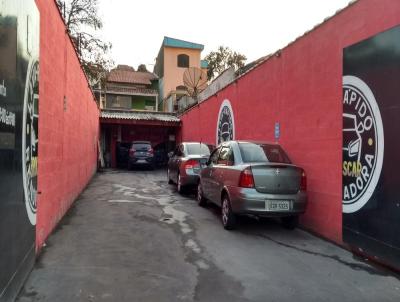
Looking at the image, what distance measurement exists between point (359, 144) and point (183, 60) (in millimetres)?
37006

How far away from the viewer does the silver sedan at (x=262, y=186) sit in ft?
21.7

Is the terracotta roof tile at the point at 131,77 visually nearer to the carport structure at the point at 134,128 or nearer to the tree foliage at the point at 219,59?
the tree foliage at the point at 219,59

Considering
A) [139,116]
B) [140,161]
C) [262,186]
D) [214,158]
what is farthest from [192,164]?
[139,116]

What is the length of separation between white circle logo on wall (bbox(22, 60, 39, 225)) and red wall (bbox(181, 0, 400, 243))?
452 centimetres

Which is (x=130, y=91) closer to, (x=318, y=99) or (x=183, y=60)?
(x=183, y=60)

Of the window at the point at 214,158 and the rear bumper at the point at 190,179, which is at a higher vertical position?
the window at the point at 214,158

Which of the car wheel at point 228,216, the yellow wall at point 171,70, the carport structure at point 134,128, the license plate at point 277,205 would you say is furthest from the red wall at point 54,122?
the yellow wall at point 171,70

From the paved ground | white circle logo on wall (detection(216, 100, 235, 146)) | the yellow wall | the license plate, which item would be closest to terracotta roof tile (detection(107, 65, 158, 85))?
the yellow wall

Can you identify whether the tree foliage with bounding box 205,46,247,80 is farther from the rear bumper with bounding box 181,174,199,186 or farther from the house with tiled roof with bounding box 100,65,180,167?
the rear bumper with bounding box 181,174,199,186

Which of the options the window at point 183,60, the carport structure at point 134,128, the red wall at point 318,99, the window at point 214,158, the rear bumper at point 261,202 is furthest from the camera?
the window at point 183,60

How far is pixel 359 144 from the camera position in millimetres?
5820

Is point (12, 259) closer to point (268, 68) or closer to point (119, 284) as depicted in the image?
point (119, 284)

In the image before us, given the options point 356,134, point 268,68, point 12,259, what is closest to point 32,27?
point 12,259

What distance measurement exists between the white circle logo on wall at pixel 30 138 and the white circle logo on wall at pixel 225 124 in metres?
8.48
